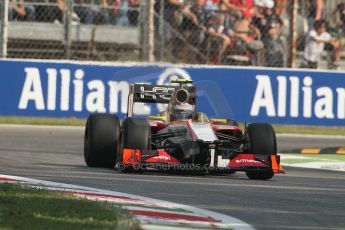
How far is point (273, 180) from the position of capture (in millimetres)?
12383

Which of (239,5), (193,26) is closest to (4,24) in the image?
(193,26)

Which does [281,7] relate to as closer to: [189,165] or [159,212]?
[189,165]

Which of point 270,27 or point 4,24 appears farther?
point 270,27

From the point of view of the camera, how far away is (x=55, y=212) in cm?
799

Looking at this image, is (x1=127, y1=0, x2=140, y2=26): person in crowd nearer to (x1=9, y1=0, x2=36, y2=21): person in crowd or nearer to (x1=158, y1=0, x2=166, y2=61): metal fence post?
(x1=158, y1=0, x2=166, y2=61): metal fence post

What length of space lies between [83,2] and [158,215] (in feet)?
40.6

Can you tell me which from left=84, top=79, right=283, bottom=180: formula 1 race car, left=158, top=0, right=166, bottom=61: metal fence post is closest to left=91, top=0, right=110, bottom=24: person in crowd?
left=158, top=0, right=166, bottom=61: metal fence post

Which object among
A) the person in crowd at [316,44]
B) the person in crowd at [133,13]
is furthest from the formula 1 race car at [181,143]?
the person in crowd at [316,44]

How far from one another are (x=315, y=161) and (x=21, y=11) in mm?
6973

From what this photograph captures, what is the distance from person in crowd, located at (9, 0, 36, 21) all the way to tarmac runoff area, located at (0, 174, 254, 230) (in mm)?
9999

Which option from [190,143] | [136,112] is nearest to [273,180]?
[190,143]

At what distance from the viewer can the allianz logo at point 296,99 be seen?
2011 centimetres

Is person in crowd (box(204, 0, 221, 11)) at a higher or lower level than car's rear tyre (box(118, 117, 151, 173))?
higher

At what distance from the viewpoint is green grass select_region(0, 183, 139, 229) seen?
739cm
